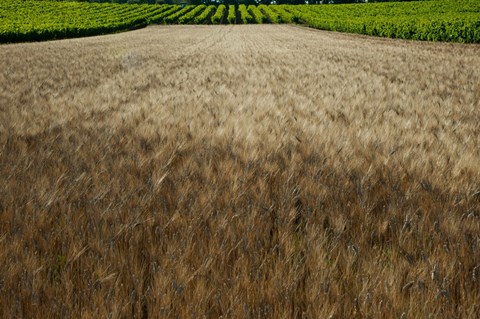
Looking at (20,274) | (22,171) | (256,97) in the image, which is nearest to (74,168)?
(22,171)

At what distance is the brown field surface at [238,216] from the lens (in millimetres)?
1208

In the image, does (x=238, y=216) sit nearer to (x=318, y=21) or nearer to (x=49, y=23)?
(x=49, y=23)

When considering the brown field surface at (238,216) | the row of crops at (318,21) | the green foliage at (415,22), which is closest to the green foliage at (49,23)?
the row of crops at (318,21)

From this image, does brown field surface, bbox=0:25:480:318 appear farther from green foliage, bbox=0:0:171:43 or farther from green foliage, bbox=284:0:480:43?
green foliage, bbox=0:0:171:43

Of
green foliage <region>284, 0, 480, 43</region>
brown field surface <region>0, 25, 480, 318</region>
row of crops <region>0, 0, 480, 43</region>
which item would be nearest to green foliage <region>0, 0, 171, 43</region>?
row of crops <region>0, 0, 480, 43</region>

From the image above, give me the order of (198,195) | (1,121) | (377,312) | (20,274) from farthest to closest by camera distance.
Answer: (1,121) → (198,195) → (20,274) → (377,312)

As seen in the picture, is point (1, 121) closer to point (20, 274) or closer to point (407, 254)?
point (20, 274)

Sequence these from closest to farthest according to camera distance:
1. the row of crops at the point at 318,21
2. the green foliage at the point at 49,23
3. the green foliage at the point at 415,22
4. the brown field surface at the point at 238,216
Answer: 1. the brown field surface at the point at 238,216
2. the green foliage at the point at 415,22
3. the row of crops at the point at 318,21
4. the green foliage at the point at 49,23

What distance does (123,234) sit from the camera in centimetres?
161

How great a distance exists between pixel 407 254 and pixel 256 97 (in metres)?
4.10

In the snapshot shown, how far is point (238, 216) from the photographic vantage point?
1743 millimetres

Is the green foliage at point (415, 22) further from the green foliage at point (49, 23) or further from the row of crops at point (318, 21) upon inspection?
the green foliage at point (49, 23)

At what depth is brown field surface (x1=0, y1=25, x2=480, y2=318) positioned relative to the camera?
3.96 feet

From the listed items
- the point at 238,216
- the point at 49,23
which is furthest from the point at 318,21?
the point at 238,216
